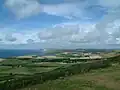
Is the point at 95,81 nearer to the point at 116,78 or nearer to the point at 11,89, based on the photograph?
the point at 116,78

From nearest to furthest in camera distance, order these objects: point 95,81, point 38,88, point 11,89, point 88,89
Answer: point 88,89
point 38,88
point 95,81
point 11,89

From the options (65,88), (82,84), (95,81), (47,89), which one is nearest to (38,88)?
(47,89)

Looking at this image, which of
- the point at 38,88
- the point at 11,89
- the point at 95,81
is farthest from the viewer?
the point at 11,89

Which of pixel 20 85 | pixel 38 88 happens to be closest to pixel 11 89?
pixel 20 85

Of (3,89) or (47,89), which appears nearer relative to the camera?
(47,89)

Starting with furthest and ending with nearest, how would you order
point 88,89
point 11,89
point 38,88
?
point 11,89 < point 38,88 < point 88,89

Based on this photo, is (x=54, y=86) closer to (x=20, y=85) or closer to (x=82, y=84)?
(x=82, y=84)

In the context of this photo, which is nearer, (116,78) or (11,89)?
(116,78)
